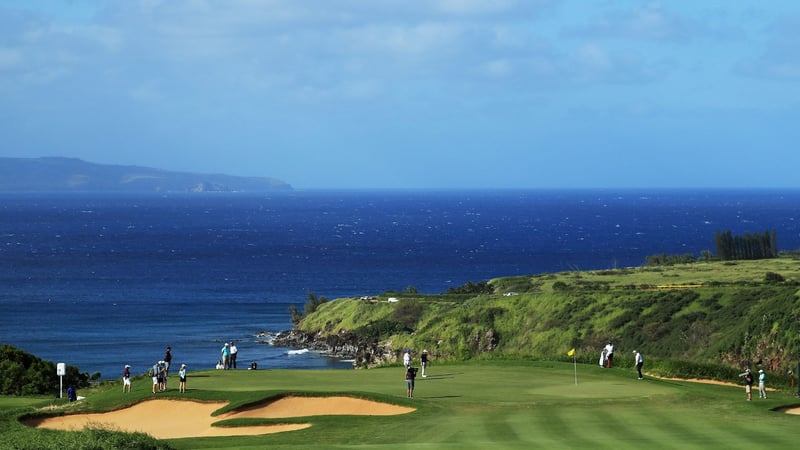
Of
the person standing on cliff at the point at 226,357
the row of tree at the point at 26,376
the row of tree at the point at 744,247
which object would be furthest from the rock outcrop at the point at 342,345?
the row of tree at the point at 744,247

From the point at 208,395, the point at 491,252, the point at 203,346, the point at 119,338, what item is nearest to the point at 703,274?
the point at 203,346

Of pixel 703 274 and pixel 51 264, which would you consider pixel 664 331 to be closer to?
pixel 703 274

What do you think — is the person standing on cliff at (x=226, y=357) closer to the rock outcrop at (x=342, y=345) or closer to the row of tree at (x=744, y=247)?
the rock outcrop at (x=342, y=345)

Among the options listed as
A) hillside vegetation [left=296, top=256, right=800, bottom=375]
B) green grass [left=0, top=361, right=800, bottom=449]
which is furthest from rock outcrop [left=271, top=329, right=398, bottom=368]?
green grass [left=0, top=361, right=800, bottom=449]

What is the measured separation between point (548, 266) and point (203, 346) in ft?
286

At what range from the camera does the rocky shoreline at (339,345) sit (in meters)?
82.9

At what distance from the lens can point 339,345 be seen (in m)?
89.8

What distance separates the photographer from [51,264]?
550 ft

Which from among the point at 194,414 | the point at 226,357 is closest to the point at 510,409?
the point at 194,414

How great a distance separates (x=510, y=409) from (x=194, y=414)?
950 centimetres

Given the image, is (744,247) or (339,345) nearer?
(339,345)

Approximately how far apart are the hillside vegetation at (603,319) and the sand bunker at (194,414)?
26.0m

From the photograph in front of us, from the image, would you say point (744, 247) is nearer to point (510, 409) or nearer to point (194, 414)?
point (510, 409)

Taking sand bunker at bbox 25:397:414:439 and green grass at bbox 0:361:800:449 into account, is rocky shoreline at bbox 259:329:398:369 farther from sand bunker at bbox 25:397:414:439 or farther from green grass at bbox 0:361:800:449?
sand bunker at bbox 25:397:414:439
